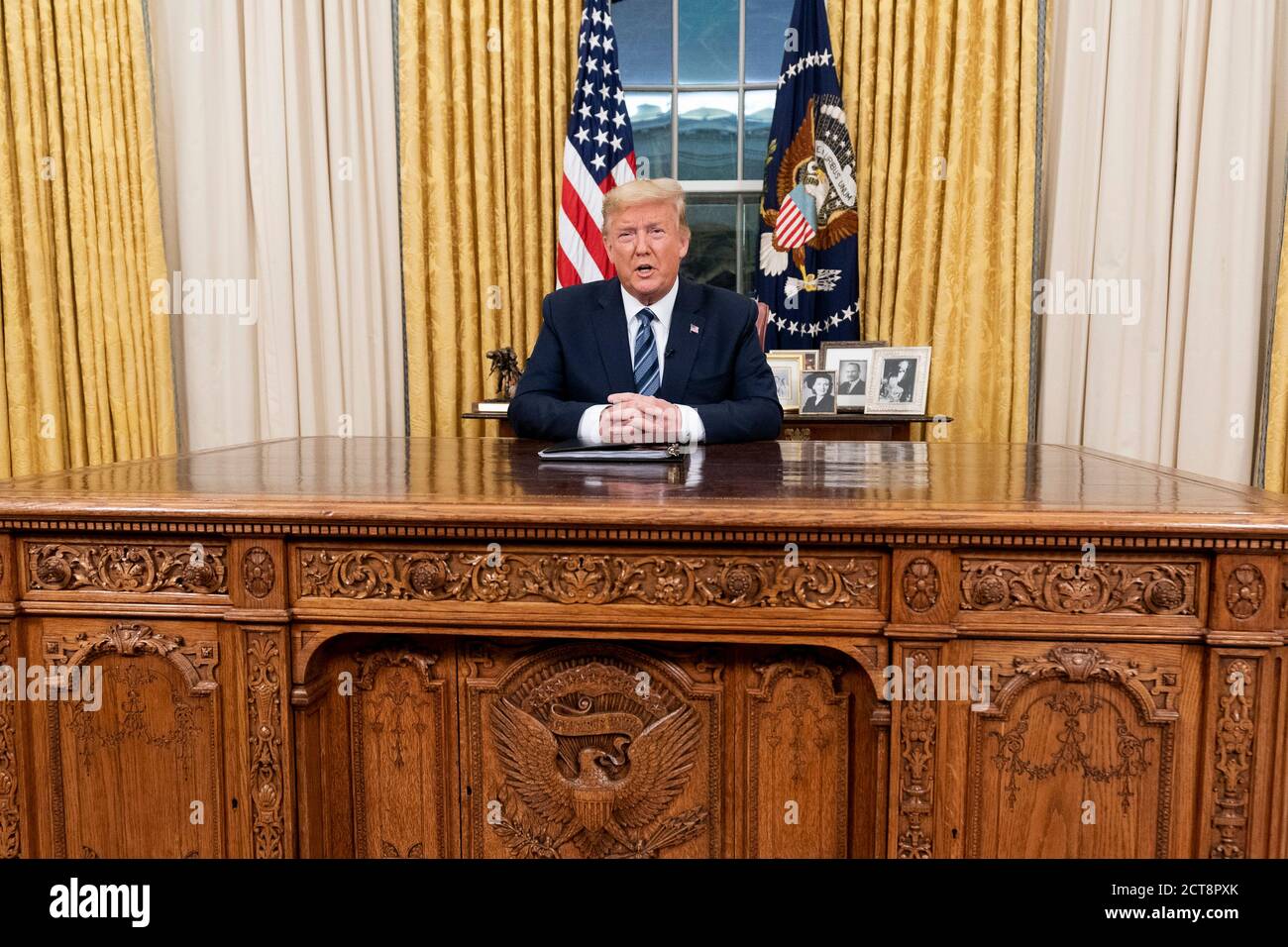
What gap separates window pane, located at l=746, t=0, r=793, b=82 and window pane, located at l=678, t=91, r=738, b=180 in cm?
18

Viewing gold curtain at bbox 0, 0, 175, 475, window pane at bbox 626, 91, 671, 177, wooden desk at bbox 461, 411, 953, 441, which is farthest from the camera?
window pane at bbox 626, 91, 671, 177

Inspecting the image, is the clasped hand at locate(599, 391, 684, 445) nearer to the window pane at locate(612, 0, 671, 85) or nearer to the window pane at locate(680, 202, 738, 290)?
the window pane at locate(680, 202, 738, 290)

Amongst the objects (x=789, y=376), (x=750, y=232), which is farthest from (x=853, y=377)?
(x=750, y=232)

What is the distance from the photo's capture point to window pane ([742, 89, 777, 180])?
473 centimetres

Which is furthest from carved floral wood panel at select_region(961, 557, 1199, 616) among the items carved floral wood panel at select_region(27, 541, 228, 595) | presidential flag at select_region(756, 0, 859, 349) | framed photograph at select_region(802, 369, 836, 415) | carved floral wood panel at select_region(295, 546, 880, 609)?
presidential flag at select_region(756, 0, 859, 349)

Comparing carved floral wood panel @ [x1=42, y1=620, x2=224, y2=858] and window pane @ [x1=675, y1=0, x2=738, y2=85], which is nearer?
carved floral wood panel @ [x1=42, y1=620, x2=224, y2=858]

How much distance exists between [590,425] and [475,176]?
2.42 metres

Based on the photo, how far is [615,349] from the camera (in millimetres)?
2713

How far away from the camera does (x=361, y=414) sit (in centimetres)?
454

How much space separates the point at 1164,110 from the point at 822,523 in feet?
12.1

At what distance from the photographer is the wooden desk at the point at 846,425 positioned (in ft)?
12.8

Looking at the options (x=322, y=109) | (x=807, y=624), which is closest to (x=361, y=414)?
(x=322, y=109)

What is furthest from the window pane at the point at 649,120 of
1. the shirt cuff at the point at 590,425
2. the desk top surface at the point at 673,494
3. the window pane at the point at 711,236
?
the desk top surface at the point at 673,494

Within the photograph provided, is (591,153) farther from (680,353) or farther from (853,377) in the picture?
(680,353)
